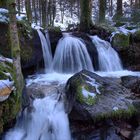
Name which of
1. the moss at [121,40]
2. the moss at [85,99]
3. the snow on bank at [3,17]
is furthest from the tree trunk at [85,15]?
the moss at [85,99]

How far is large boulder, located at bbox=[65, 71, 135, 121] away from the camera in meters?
6.86

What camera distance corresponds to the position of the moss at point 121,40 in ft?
39.0

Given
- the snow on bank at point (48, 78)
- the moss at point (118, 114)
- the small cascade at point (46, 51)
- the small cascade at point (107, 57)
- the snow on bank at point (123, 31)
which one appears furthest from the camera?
the snow on bank at point (123, 31)

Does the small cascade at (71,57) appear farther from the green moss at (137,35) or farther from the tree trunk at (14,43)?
the tree trunk at (14,43)

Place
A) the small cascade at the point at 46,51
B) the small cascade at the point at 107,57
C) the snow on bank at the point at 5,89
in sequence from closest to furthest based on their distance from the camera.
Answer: the snow on bank at the point at 5,89 → the small cascade at the point at 46,51 → the small cascade at the point at 107,57

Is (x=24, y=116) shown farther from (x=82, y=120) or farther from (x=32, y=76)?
(x=32, y=76)

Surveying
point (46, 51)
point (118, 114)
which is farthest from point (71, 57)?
point (118, 114)

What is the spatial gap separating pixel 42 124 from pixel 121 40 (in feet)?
19.8

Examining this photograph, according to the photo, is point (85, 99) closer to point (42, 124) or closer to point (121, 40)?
point (42, 124)

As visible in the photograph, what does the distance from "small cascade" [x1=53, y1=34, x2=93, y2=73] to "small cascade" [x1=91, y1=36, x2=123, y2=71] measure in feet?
1.93

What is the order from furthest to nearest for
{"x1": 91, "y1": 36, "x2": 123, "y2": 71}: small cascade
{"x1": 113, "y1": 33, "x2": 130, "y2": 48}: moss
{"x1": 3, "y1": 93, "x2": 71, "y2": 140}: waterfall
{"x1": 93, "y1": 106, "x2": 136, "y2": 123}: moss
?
{"x1": 113, "y1": 33, "x2": 130, "y2": 48}: moss < {"x1": 91, "y1": 36, "x2": 123, "y2": 71}: small cascade < {"x1": 3, "y1": 93, "x2": 71, "y2": 140}: waterfall < {"x1": 93, "y1": 106, "x2": 136, "y2": 123}: moss

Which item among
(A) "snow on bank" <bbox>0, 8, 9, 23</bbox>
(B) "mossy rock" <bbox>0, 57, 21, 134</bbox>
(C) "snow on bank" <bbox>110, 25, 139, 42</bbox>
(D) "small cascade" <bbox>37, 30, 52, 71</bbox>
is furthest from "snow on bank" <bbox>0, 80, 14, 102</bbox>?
(C) "snow on bank" <bbox>110, 25, 139, 42</bbox>

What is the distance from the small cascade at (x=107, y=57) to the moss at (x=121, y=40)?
0.94ft

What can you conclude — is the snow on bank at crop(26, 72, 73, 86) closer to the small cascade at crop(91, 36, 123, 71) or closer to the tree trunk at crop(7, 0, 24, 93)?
the small cascade at crop(91, 36, 123, 71)
